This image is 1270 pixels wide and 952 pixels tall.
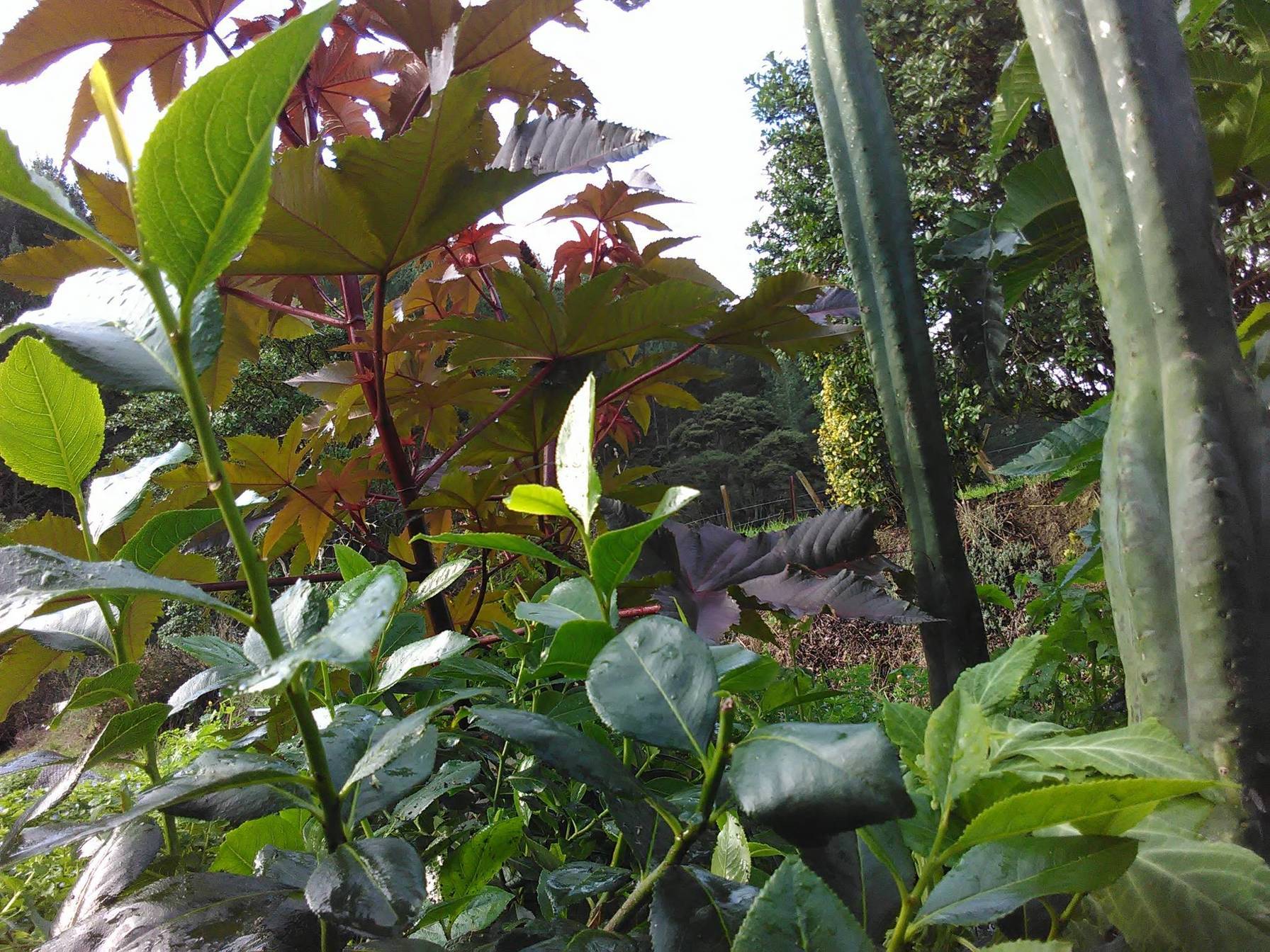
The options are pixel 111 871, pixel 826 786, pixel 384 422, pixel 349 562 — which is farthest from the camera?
pixel 384 422

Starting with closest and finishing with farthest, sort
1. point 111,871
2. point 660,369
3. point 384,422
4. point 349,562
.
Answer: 1. point 111,871
2. point 349,562
3. point 384,422
4. point 660,369

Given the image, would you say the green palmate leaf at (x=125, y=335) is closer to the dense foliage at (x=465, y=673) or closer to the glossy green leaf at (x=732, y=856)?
the dense foliage at (x=465, y=673)

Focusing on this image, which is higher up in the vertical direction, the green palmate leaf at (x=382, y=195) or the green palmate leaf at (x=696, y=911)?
the green palmate leaf at (x=382, y=195)

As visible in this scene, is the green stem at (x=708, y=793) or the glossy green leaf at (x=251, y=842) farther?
the glossy green leaf at (x=251, y=842)

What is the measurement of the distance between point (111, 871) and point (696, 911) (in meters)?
0.22

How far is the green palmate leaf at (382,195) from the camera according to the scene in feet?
1.49

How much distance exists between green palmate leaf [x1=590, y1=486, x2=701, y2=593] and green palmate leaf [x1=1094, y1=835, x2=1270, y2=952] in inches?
7.2

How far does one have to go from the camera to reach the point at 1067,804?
0.19m

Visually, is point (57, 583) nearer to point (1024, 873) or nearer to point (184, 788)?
point (184, 788)

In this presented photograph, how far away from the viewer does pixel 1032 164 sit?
2.14ft

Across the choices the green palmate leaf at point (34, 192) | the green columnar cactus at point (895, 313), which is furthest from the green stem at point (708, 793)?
the green columnar cactus at point (895, 313)

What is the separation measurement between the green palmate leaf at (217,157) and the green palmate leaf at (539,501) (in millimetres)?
117

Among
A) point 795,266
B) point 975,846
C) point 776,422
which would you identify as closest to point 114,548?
point 975,846

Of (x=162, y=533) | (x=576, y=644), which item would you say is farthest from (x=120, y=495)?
(x=576, y=644)
